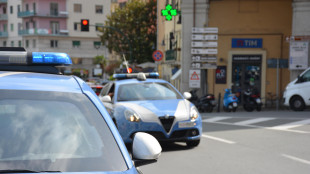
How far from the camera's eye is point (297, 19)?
79.1 feet

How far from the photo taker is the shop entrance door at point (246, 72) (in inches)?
1033

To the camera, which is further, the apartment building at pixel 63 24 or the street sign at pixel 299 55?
the apartment building at pixel 63 24

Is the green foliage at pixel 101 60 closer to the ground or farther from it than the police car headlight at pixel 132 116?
farther from it

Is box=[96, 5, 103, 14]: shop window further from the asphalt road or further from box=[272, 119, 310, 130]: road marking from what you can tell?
the asphalt road

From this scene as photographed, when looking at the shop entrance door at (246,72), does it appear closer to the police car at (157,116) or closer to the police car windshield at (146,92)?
the police car windshield at (146,92)

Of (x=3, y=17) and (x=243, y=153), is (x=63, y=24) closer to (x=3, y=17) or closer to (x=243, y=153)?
(x=3, y=17)

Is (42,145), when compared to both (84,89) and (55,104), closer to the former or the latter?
(55,104)

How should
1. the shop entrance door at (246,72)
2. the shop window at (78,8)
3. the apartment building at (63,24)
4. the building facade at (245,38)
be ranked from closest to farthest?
the building facade at (245,38) < the shop entrance door at (246,72) < the apartment building at (63,24) < the shop window at (78,8)

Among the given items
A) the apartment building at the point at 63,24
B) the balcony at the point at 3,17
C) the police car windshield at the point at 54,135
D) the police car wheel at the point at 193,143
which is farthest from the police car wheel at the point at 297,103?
the balcony at the point at 3,17

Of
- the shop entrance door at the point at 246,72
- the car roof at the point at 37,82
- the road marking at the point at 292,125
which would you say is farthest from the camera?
the shop entrance door at the point at 246,72

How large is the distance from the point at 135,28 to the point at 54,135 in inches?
1865

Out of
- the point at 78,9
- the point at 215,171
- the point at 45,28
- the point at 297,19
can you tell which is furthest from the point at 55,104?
the point at 45,28

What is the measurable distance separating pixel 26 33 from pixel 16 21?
547 inches

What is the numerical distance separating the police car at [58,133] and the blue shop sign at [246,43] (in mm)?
23535
